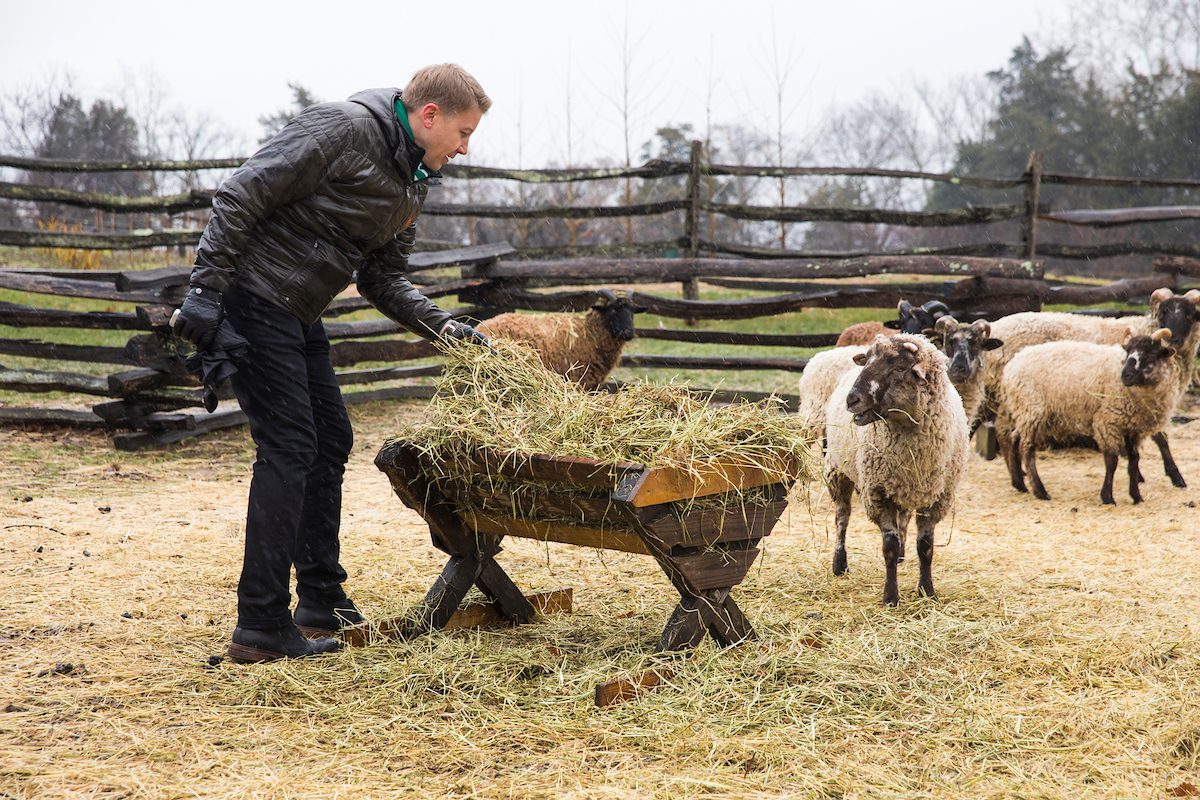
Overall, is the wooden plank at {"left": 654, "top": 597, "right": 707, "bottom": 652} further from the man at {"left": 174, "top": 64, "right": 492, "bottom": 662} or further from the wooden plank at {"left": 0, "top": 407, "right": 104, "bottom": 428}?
the wooden plank at {"left": 0, "top": 407, "right": 104, "bottom": 428}

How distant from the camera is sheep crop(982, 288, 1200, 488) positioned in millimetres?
7488

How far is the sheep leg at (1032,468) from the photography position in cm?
712

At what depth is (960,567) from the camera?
511 cm

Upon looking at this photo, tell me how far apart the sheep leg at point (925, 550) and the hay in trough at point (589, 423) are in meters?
1.39

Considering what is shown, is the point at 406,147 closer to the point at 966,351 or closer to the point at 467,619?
the point at 467,619

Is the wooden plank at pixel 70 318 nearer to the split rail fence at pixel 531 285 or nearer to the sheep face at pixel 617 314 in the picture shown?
the split rail fence at pixel 531 285

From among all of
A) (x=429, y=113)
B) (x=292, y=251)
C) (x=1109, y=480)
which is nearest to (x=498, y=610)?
(x=292, y=251)

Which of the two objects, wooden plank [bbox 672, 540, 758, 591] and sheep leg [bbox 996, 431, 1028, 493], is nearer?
wooden plank [bbox 672, 540, 758, 591]

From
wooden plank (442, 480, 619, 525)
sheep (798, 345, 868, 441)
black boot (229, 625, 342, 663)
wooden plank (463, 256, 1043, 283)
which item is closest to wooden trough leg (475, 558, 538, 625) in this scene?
wooden plank (442, 480, 619, 525)

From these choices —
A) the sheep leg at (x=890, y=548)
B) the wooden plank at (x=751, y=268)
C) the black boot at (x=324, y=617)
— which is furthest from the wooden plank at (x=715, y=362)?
the black boot at (x=324, y=617)

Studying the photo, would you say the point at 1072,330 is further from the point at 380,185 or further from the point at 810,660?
the point at 380,185

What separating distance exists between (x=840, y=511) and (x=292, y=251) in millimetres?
3569

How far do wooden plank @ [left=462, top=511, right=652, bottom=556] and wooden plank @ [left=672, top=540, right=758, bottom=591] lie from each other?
172mm

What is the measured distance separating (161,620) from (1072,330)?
8588mm
